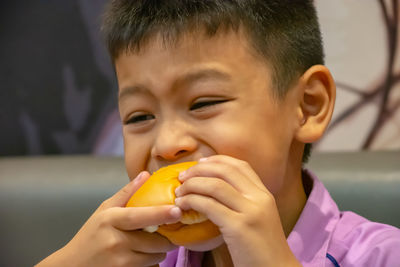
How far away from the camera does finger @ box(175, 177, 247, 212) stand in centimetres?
68

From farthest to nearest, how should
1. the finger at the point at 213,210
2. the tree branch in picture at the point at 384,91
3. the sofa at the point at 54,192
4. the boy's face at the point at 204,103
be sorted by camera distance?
the tree branch in picture at the point at 384,91, the sofa at the point at 54,192, the boy's face at the point at 204,103, the finger at the point at 213,210

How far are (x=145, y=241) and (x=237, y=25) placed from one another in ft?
1.32

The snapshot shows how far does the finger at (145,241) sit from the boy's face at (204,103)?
0.38 ft

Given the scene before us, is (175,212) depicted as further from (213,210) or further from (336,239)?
(336,239)

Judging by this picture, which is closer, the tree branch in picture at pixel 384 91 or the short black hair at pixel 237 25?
the short black hair at pixel 237 25

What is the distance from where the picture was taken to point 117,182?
1.52 m

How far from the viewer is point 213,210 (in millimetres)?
678

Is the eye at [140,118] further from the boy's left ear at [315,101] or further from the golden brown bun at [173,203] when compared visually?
the boy's left ear at [315,101]

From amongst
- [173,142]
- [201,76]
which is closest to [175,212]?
[173,142]

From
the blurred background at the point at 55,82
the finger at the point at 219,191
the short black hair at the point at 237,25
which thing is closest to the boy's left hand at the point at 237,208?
the finger at the point at 219,191

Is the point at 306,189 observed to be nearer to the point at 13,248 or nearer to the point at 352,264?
the point at 352,264

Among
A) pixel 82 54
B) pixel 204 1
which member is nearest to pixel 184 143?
pixel 204 1

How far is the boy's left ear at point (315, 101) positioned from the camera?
2.99 feet

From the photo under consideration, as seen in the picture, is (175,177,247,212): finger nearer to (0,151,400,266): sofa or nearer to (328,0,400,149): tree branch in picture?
(0,151,400,266): sofa
